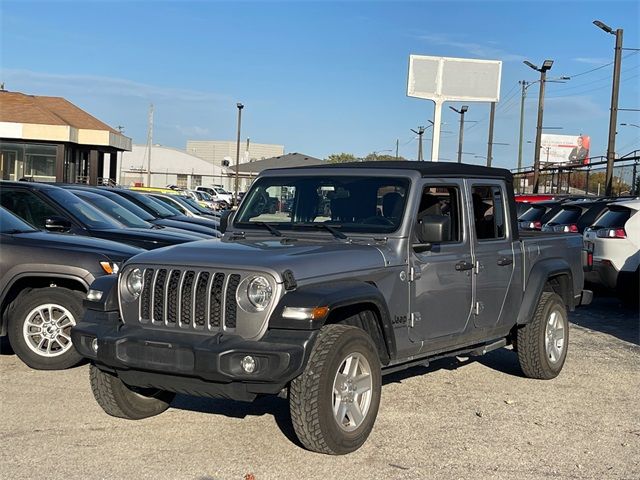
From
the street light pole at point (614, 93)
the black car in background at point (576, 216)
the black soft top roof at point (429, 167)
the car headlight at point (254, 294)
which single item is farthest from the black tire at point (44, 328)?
the street light pole at point (614, 93)

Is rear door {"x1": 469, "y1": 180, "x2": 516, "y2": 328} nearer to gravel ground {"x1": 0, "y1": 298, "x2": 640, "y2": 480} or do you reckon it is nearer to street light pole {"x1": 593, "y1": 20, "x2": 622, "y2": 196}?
gravel ground {"x1": 0, "y1": 298, "x2": 640, "y2": 480}

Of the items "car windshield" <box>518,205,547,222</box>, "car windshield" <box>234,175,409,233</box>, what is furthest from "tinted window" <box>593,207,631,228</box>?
"car windshield" <box>234,175,409,233</box>

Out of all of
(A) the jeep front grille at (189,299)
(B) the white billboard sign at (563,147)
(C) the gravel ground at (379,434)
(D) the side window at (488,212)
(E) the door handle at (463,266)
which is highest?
(B) the white billboard sign at (563,147)

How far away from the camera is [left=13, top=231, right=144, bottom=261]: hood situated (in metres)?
7.45

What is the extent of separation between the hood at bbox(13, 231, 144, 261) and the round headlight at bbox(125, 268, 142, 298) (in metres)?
2.09

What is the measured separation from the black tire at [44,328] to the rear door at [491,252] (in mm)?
3509

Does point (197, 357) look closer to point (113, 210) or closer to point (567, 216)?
point (113, 210)

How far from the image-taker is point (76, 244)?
24.8 ft

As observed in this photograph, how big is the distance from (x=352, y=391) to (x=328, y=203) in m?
1.73

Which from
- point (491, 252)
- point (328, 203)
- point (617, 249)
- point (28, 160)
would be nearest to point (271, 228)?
point (328, 203)

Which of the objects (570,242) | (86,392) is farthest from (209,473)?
(570,242)

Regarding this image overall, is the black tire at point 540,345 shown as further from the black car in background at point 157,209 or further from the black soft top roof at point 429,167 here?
the black car in background at point 157,209

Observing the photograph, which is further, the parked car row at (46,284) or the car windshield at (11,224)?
the car windshield at (11,224)

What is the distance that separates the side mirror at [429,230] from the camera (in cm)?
590
